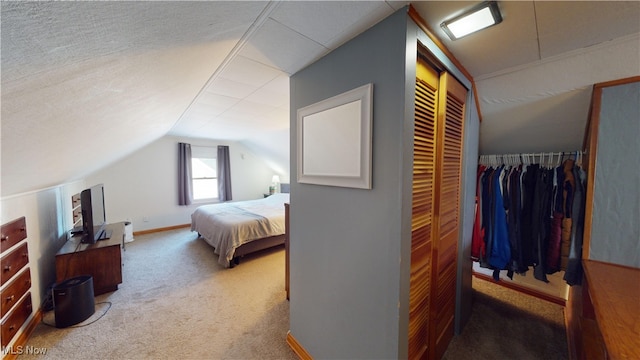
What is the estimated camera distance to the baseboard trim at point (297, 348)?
5.06ft

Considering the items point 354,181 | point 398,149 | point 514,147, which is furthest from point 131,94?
point 514,147

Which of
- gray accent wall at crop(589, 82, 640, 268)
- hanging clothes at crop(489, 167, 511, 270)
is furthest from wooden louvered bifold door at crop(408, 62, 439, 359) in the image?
hanging clothes at crop(489, 167, 511, 270)

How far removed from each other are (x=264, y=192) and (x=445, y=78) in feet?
18.8

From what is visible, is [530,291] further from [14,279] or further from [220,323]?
[14,279]

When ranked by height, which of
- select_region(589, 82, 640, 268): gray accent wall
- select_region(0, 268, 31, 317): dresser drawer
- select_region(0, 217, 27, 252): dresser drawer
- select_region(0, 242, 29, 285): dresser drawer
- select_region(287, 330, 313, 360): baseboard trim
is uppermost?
select_region(589, 82, 640, 268): gray accent wall

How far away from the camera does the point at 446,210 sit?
5.00 feet

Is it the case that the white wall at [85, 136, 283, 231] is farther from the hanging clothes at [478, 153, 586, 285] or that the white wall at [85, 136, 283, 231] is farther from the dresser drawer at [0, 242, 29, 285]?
the hanging clothes at [478, 153, 586, 285]

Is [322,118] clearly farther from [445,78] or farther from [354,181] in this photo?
[445,78]

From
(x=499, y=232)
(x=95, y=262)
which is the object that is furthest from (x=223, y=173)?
(x=499, y=232)

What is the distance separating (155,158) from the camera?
4637 mm

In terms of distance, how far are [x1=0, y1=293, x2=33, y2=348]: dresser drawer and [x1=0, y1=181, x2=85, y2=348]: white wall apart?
187 millimetres

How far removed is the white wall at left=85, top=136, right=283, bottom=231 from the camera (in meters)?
4.20

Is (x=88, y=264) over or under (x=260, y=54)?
under

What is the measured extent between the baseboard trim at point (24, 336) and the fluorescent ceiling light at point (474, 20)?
3437 mm
